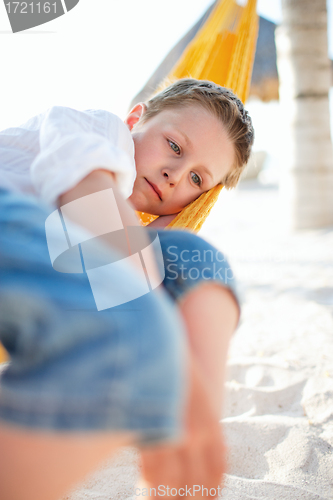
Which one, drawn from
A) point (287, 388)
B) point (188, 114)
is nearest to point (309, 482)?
point (287, 388)

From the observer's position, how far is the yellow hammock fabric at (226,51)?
1220mm

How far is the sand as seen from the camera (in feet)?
2.07

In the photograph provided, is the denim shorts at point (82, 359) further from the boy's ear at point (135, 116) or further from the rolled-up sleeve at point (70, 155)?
the boy's ear at point (135, 116)

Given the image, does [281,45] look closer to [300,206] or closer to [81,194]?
[300,206]

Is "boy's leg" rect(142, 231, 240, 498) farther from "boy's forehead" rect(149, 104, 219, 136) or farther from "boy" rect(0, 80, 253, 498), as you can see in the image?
"boy's forehead" rect(149, 104, 219, 136)

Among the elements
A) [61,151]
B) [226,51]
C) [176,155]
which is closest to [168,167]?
[176,155]

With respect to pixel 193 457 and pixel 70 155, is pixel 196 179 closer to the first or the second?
pixel 70 155

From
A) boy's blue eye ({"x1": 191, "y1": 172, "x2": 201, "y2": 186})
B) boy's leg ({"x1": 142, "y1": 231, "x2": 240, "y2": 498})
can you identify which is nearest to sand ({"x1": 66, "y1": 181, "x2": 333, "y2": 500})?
boy's leg ({"x1": 142, "y1": 231, "x2": 240, "y2": 498})

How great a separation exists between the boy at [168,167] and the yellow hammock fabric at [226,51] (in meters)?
0.20

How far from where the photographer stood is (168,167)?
0.77m

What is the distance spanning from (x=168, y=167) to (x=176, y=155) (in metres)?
0.03

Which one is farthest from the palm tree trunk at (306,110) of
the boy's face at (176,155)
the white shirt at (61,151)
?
the white shirt at (61,151)

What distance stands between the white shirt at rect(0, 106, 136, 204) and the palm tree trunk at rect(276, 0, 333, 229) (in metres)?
2.00

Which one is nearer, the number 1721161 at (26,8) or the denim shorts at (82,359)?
the denim shorts at (82,359)
